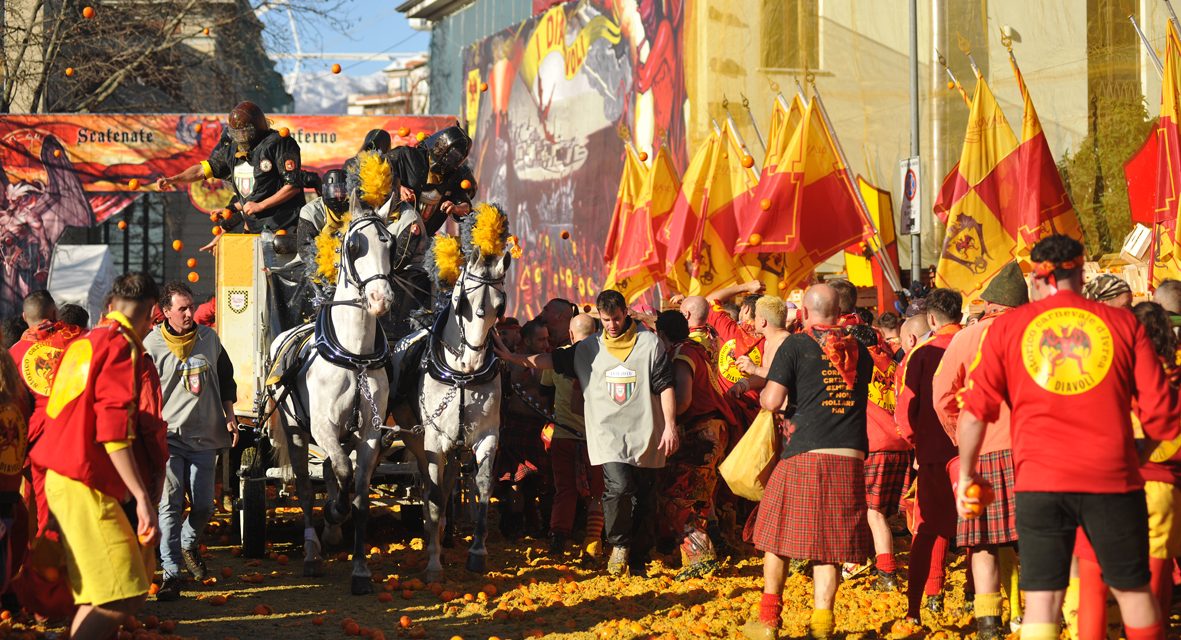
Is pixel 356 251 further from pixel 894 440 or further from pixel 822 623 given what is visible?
pixel 822 623

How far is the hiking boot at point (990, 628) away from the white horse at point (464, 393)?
383 centimetres

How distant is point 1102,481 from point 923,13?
2078cm

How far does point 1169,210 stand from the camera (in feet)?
43.4

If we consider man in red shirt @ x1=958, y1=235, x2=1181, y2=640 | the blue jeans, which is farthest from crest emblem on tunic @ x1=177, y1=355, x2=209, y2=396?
man in red shirt @ x1=958, y1=235, x2=1181, y2=640

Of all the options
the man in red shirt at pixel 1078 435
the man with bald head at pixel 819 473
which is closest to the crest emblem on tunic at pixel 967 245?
the man with bald head at pixel 819 473

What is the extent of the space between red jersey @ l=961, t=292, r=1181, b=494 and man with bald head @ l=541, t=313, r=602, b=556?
5457 mm

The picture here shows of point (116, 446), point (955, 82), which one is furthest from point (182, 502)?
point (955, 82)

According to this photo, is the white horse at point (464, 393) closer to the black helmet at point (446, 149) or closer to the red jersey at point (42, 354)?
the black helmet at point (446, 149)

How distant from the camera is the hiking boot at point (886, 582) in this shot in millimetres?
9250

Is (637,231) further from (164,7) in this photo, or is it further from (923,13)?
(164,7)

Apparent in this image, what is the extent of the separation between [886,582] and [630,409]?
2.07 m

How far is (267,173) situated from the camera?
11.9 m

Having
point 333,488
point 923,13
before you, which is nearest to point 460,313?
point 333,488

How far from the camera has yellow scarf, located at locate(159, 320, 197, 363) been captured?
941 centimetres
